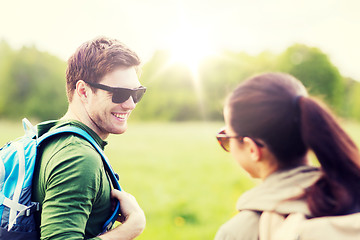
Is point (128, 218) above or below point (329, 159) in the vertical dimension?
below

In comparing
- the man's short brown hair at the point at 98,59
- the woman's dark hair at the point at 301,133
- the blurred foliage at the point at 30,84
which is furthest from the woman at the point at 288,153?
the blurred foliage at the point at 30,84

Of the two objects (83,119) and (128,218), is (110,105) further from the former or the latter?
(128,218)

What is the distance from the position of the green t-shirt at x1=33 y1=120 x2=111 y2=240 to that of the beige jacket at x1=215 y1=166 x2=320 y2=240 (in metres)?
0.71

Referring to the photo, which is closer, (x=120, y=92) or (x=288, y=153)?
(x=288, y=153)

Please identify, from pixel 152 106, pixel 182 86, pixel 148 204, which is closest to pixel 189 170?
pixel 148 204

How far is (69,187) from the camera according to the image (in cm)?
186

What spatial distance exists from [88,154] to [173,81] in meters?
56.4

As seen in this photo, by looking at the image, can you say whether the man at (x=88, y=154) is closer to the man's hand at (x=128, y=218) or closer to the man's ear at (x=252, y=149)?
the man's hand at (x=128, y=218)

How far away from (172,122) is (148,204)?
4055cm

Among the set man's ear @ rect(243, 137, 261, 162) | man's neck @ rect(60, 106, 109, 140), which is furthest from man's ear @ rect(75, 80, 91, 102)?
man's ear @ rect(243, 137, 261, 162)

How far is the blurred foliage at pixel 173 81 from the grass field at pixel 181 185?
77.0 ft

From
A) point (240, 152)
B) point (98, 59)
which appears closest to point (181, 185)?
point (98, 59)

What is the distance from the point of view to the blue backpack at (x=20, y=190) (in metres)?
1.93

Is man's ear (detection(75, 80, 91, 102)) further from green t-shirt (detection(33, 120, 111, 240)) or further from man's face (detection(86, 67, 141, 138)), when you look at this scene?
green t-shirt (detection(33, 120, 111, 240))
